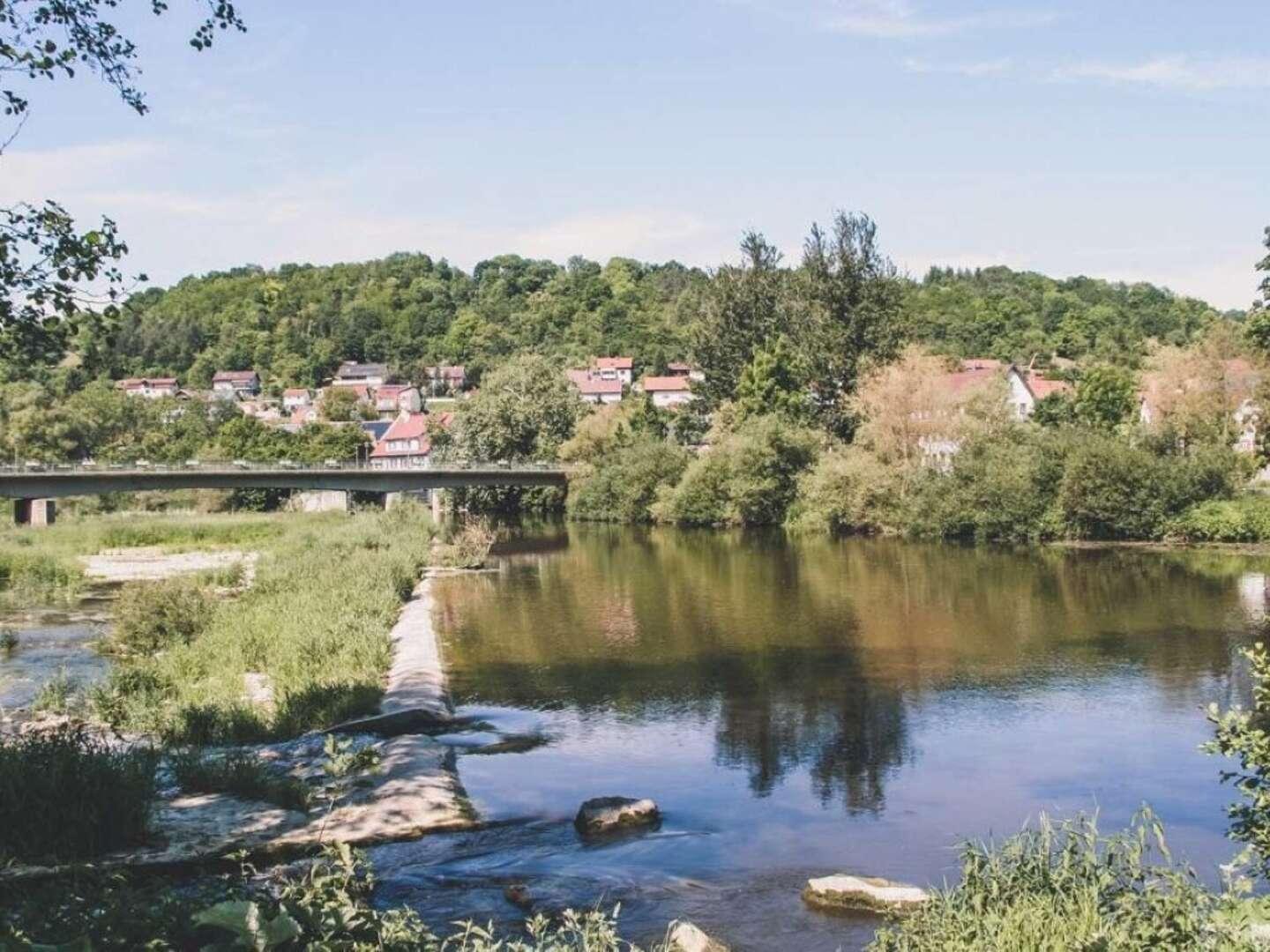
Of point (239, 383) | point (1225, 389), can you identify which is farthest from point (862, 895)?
point (239, 383)

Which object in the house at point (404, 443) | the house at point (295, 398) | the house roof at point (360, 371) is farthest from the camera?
the house roof at point (360, 371)

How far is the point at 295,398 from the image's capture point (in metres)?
180

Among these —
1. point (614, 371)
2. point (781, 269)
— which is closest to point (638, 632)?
point (781, 269)

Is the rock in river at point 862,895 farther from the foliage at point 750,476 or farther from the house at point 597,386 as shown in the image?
the house at point 597,386

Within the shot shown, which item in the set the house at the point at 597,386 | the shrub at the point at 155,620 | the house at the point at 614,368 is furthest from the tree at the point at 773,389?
the house at the point at 614,368

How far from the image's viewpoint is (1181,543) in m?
47.0

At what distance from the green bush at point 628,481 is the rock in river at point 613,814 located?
5320 cm

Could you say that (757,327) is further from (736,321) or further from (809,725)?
(809,725)

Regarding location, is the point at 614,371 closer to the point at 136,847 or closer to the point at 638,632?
the point at 638,632

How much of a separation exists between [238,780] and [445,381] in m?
171

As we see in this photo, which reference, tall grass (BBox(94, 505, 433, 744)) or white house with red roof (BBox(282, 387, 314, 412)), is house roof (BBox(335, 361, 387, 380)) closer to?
white house with red roof (BBox(282, 387, 314, 412))

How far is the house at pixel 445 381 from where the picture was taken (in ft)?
590

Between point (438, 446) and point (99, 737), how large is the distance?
72.7 metres

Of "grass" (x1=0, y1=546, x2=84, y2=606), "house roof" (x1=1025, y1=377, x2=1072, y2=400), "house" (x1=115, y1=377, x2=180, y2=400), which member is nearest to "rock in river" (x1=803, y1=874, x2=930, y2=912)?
"grass" (x1=0, y1=546, x2=84, y2=606)
